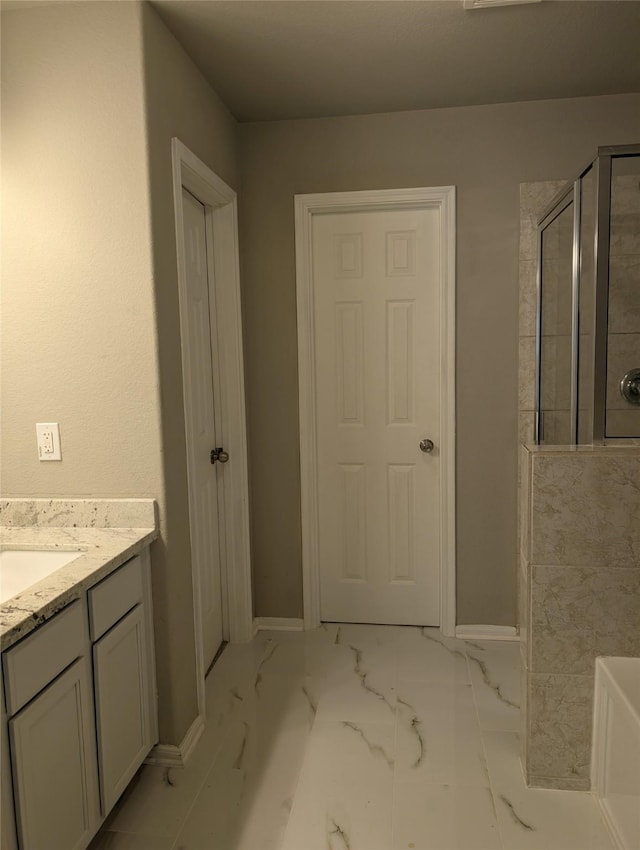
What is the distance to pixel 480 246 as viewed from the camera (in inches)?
107

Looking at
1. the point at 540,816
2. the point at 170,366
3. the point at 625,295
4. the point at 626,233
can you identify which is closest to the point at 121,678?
the point at 170,366

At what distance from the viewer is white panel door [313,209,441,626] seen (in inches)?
112

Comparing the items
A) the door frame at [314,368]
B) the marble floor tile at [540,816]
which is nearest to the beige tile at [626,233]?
the door frame at [314,368]

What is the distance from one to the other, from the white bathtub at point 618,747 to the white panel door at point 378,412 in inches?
47.0

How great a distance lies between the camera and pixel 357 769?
2020mm

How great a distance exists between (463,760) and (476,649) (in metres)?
0.80

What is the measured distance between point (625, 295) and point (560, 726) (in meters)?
1.58

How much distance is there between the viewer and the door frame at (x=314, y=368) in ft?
8.99

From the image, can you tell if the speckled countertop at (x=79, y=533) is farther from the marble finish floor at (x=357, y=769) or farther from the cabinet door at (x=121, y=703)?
the marble finish floor at (x=357, y=769)

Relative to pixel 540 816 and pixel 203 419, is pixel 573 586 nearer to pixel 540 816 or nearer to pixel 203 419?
pixel 540 816

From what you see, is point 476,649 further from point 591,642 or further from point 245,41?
point 245,41

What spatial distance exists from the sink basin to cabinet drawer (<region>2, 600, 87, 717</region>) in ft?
0.74

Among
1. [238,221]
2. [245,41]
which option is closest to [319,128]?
[238,221]

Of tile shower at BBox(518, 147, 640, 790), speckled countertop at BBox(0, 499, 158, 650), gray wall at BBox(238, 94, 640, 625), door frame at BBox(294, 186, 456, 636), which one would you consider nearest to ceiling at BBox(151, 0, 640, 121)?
gray wall at BBox(238, 94, 640, 625)
